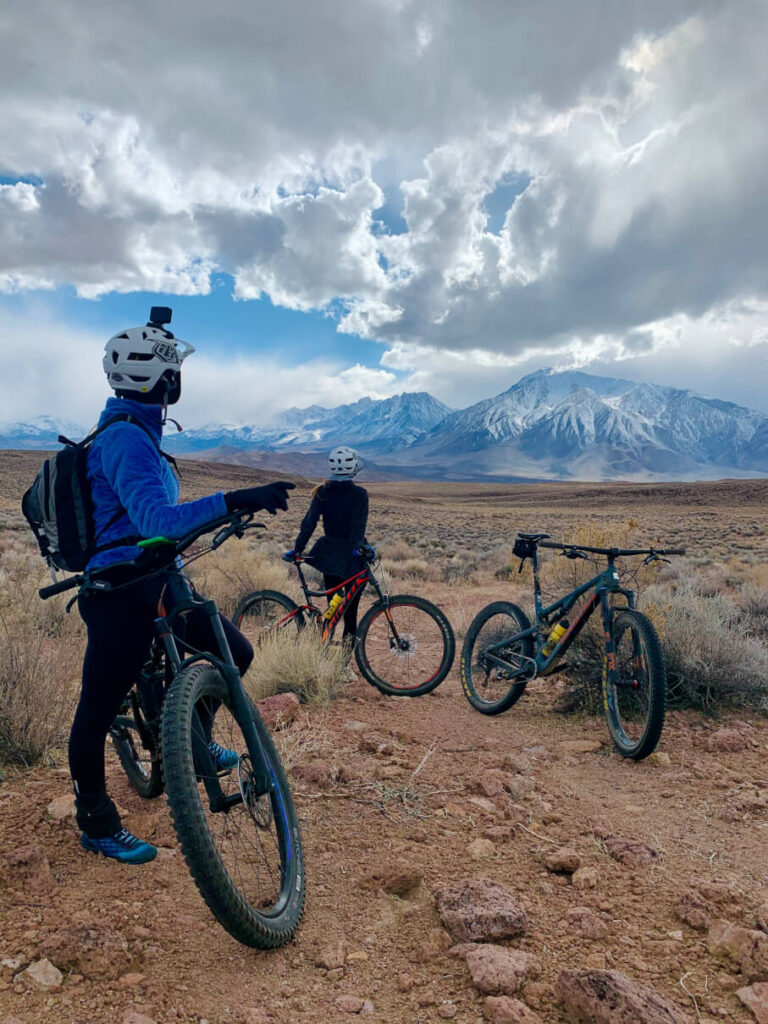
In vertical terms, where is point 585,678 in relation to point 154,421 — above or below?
below

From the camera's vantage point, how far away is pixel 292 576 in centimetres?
1133

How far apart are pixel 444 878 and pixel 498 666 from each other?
2.44 metres

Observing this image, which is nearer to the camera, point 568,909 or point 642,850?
point 568,909

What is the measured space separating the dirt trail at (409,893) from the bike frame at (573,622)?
660 mm

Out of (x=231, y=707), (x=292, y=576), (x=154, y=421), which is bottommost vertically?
(x=292, y=576)

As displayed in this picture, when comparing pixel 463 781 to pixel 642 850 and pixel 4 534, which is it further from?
pixel 4 534

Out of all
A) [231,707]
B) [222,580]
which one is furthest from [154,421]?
[222,580]

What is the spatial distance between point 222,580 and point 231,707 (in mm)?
7207

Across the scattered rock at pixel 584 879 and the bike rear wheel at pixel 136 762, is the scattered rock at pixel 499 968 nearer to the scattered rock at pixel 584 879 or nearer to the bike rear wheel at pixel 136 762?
the scattered rock at pixel 584 879

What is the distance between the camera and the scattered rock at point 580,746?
415 cm

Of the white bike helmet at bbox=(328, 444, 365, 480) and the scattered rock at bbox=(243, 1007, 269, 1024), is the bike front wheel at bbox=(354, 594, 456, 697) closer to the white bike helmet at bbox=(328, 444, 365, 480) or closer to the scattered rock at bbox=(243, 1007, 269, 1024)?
the white bike helmet at bbox=(328, 444, 365, 480)

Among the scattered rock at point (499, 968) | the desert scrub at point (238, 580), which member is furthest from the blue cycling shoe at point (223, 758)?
the desert scrub at point (238, 580)

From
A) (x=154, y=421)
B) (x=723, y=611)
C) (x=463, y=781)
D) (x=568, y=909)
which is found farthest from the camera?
(x=723, y=611)

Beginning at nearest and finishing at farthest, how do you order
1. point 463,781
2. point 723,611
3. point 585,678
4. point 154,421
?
point 154,421 → point 463,781 → point 585,678 → point 723,611
